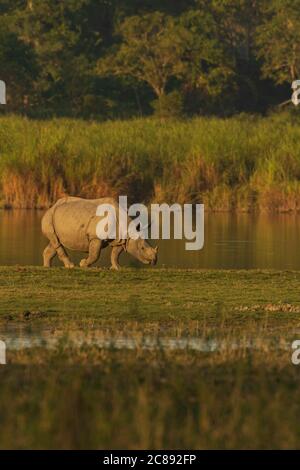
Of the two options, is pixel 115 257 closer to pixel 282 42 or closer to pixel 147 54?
pixel 147 54

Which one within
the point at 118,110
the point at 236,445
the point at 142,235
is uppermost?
the point at 118,110

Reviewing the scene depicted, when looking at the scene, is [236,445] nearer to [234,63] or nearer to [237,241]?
[237,241]

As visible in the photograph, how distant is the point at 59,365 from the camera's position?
9.15m

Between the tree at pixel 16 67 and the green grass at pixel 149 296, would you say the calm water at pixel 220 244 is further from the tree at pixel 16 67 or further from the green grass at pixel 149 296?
the tree at pixel 16 67

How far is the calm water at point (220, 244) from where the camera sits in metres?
20.4

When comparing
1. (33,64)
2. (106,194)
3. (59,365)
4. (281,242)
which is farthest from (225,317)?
(33,64)

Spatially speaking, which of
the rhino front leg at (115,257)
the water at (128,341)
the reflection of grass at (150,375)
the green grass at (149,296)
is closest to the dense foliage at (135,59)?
the rhino front leg at (115,257)

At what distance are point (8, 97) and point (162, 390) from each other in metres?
42.9

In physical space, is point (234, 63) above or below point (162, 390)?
above

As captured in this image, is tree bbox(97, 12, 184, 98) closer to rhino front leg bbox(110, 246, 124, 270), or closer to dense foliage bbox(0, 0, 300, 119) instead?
dense foliage bbox(0, 0, 300, 119)

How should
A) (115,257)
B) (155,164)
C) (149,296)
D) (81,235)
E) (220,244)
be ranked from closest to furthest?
(149,296) < (115,257) < (81,235) < (220,244) < (155,164)

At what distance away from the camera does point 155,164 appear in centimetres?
3412

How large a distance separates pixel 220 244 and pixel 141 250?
564 cm

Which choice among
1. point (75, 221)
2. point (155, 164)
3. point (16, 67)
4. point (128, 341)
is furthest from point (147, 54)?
point (128, 341)
